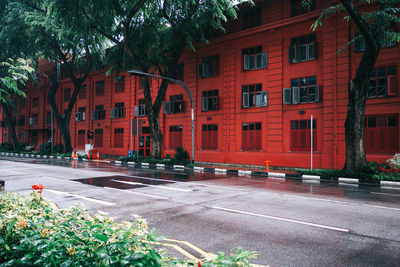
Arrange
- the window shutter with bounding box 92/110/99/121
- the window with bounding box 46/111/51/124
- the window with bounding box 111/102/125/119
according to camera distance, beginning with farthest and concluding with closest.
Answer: the window with bounding box 46/111/51/124, the window shutter with bounding box 92/110/99/121, the window with bounding box 111/102/125/119

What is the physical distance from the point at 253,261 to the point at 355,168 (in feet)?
41.3

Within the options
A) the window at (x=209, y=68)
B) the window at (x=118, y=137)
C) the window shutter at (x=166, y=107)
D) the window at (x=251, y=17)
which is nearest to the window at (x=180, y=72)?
the window at (x=209, y=68)

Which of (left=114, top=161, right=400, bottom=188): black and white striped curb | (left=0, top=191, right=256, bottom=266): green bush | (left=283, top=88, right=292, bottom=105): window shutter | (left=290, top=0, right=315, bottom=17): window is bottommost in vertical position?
(left=114, top=161, right=400, bottom=188): black and white striped curb

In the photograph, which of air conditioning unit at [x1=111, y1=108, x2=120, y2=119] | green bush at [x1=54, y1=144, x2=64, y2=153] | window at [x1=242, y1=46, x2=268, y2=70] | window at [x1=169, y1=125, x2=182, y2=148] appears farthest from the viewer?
green bush at [x1=54, y1=144, x2=64, y2=153]

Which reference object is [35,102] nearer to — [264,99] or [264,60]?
[264,60]

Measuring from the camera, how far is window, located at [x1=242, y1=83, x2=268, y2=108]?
21658mm

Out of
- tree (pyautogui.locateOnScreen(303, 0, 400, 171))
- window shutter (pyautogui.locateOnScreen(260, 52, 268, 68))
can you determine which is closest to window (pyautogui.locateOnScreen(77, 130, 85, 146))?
window shutter (pyautogui.locateOnScreen(260, 52, 268, 68))

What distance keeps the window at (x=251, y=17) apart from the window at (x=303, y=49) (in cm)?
375

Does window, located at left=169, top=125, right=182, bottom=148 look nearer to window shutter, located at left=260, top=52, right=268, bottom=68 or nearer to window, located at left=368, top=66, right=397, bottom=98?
window shutter, located at left=260, top=52, right=268, bottom=68

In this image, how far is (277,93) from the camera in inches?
824

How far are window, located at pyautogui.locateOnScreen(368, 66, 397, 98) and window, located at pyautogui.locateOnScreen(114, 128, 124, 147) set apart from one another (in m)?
24.5

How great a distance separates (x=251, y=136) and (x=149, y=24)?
1174 cm

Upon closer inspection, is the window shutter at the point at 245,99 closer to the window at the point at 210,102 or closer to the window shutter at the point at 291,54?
the window at the point at 210,102

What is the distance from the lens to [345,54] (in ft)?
59.9
